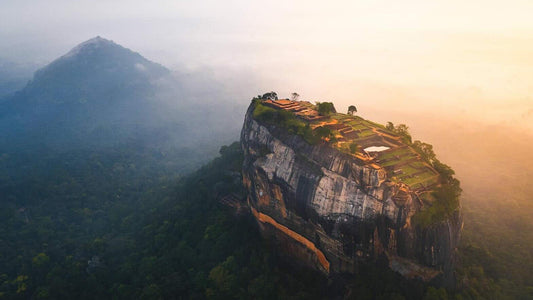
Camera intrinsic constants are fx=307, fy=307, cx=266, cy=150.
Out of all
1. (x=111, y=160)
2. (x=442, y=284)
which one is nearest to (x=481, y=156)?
(x=442, y=284)

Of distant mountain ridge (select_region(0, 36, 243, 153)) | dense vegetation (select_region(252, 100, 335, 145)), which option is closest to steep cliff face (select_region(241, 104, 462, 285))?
dense vegetation (select_region(252, 100, 335, 145))

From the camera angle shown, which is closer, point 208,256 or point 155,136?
point 208,256

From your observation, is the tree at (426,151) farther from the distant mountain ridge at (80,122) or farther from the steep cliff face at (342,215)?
the distant mountain ridge at (80,122)

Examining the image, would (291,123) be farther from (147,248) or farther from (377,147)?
(147,248)

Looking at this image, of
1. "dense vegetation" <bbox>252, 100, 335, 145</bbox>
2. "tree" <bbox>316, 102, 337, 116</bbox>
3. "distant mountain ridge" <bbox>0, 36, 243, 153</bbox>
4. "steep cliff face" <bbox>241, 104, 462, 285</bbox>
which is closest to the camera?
"steep cliff face" <bbox>241, 104, 462, 285</bbox>

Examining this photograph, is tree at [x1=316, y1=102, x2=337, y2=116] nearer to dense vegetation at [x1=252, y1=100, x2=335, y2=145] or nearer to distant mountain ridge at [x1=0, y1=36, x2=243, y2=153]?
dense vegetation at [x1=252, y1=100, x2=335, y2=145]

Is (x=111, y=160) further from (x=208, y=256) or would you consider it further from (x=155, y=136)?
(x=208, y=256)

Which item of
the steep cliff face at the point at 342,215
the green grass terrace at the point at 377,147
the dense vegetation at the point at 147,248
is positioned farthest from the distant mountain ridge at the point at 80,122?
the steep cliff face at the point at 342,215

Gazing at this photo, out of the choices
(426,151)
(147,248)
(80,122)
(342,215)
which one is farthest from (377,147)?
(80,122)
